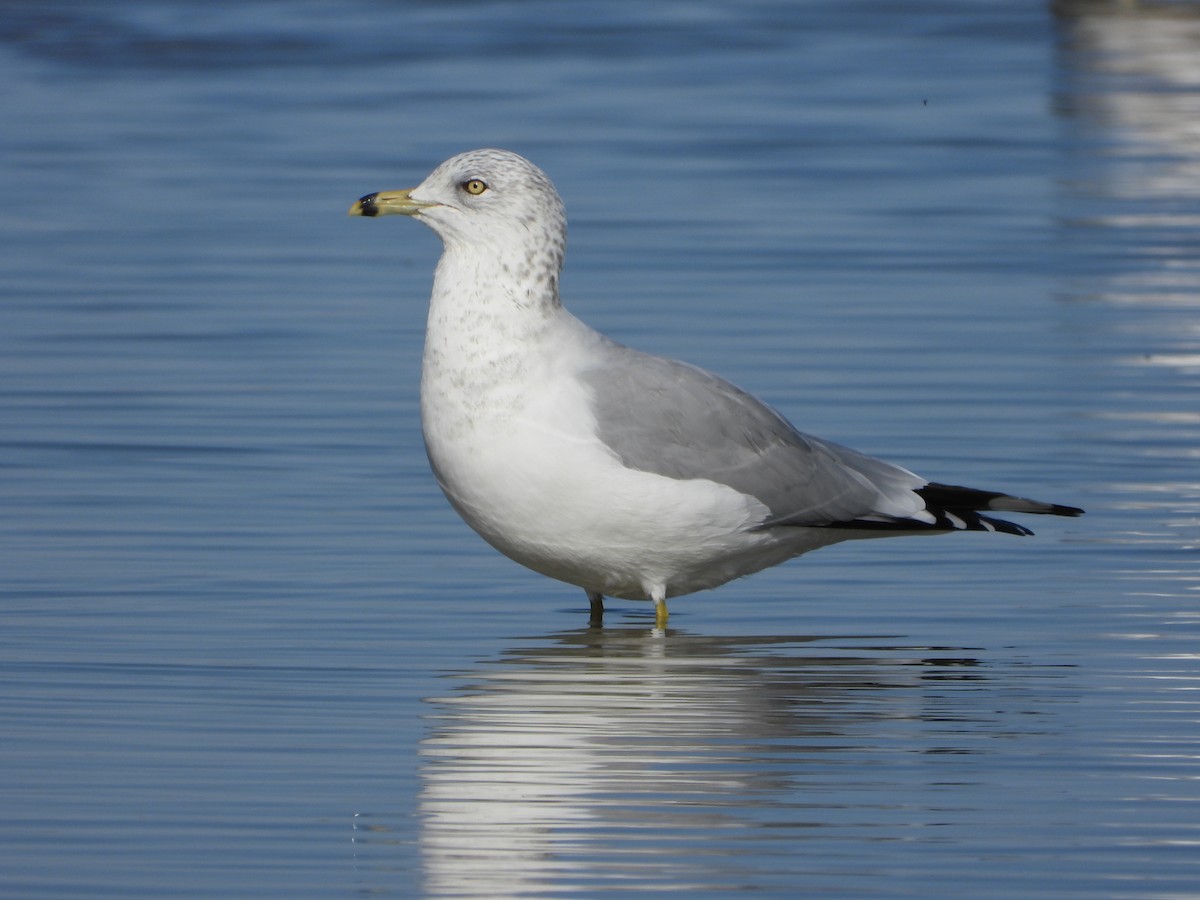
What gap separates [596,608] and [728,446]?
555mm

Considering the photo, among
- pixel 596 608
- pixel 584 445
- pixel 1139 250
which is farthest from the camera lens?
pixel 1139 250

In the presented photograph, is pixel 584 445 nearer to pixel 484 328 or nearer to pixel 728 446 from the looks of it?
pixel 484 328

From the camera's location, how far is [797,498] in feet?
19.9

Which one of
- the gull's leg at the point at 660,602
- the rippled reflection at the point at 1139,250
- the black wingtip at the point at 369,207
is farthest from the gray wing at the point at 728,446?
the rippled reflection at the point at 1139,250

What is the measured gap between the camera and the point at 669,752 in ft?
16.2

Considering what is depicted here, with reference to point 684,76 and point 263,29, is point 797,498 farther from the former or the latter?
point 263,29

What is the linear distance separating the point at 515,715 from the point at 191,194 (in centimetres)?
697

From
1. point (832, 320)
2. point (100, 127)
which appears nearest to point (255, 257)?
point (832, 320)

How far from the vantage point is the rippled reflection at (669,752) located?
14.1ft

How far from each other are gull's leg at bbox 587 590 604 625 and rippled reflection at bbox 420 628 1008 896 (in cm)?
5

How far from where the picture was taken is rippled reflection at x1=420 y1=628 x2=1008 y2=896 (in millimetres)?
4301

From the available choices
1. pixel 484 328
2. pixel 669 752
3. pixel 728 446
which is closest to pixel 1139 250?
pixel 728 446

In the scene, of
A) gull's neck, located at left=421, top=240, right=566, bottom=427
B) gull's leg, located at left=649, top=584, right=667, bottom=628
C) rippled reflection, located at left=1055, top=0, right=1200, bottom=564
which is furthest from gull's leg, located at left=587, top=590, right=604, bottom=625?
rippled reflection, located at left=1055, top=0, right=1200, bottom=564

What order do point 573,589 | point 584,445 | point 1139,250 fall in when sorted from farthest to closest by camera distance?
1. point 1139,250
2. point 573,589
3. point 584,445
